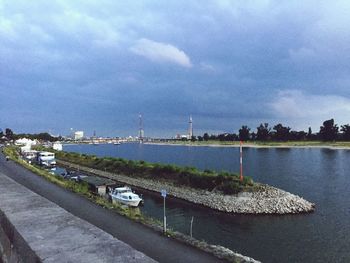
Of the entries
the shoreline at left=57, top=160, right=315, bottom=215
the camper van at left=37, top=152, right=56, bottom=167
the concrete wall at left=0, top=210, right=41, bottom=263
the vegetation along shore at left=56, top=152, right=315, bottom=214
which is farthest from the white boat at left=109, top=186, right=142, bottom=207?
the camper van at left=37, top=152, right=56, bottom=167

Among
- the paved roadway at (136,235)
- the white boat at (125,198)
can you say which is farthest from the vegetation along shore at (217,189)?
the paved roadway at (136,235)

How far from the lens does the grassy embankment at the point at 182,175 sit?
151ft

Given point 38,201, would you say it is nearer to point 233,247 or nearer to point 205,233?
point 233,247

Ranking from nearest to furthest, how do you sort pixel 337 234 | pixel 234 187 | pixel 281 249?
pixel 281 249 → pixel 337 234 → pixel 234 187

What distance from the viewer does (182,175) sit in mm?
55312

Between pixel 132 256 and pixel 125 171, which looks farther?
pixel 125 171

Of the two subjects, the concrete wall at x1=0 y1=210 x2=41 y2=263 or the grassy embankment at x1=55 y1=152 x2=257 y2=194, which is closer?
the concrete wall at x1=0 y1=210 x2=41 y2=263

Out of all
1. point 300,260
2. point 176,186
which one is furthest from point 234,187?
point 300,260

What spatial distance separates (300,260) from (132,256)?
84.1 ft

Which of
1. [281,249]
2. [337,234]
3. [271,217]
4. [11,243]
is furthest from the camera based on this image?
[271,217]

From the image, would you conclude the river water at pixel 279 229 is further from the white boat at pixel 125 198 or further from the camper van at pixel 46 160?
the camper van at pixel 46 160

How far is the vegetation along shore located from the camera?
41.7 metres

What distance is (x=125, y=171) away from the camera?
2817 inches

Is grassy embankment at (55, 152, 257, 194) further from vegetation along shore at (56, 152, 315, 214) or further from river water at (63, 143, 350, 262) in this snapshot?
river water at (63, 143, 350, 262)
